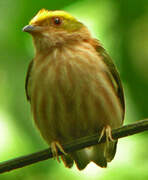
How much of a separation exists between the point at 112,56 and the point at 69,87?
598 millimetres

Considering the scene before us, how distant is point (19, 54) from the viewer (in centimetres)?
470

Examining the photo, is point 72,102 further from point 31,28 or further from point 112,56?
point 31,28

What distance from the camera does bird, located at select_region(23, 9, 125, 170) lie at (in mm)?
4520

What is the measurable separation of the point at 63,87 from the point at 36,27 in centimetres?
90

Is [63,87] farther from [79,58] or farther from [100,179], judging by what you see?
[100,179]

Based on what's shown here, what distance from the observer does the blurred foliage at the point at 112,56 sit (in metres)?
3.99

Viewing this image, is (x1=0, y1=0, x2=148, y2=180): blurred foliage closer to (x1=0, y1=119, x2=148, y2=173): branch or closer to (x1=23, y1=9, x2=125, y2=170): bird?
(x1=23, y1=9, x2=125, y2=170): bird

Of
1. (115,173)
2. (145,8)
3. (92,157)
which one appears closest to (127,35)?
(145,8)

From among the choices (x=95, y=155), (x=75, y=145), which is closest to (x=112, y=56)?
(x=75, y=145)

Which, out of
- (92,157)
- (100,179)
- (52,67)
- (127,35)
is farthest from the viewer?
(92,157)

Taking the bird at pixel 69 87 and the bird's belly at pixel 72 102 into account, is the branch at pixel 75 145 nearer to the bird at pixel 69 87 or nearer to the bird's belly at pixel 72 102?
the bird at pixel 69 87

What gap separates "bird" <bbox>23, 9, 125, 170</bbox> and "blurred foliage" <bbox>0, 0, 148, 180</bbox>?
165 millimetres

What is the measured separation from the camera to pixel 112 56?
14.0 ft

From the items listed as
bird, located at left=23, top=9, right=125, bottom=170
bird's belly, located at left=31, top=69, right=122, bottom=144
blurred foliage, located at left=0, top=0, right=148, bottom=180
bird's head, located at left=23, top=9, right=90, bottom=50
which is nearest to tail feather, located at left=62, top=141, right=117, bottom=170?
bird, located at left=23, top=9, right=125, bottom=170
